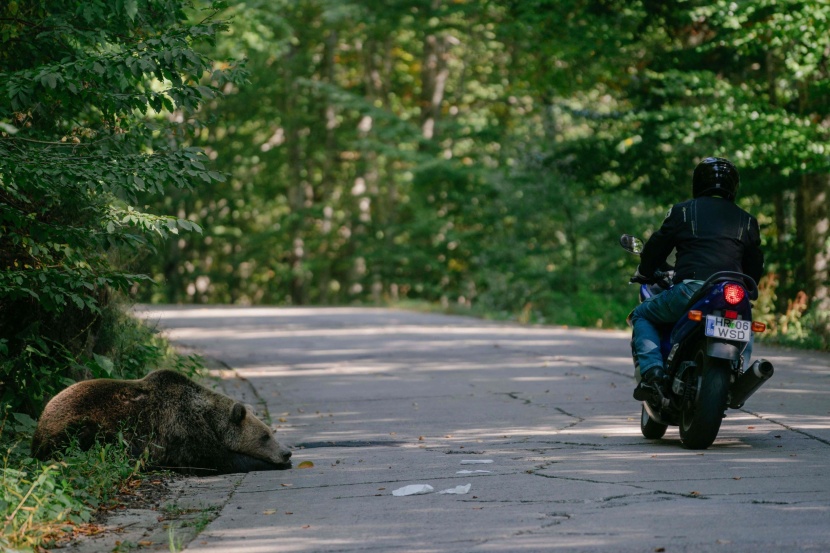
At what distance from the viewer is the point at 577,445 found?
901 cm

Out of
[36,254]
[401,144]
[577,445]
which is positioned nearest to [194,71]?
[36,254]

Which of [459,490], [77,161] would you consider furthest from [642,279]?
[77,161]

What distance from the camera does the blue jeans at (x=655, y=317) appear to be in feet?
28.9

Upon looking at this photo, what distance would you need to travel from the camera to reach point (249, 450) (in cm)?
864

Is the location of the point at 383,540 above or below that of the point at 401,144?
below

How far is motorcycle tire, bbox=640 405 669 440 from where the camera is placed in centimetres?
914

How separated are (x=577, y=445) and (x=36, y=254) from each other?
430 centimetres

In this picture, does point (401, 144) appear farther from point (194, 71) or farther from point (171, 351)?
point (194, 71)

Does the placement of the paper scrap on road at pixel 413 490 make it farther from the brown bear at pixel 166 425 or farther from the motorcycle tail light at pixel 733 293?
the motorcycle tail light at pixel 733 293

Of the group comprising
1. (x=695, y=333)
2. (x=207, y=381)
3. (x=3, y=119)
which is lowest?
(x=207, y=381)

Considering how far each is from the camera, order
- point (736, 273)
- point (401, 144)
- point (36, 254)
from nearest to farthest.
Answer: point (736, 273) → point (36, 254) → point (401, 144)

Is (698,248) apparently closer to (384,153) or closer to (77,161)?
(77,161)

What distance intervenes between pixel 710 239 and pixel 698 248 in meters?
0.11

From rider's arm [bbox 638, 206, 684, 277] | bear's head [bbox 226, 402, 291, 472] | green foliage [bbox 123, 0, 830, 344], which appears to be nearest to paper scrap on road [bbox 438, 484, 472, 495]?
bear's head [bbox 226, 402, 291, 472]
